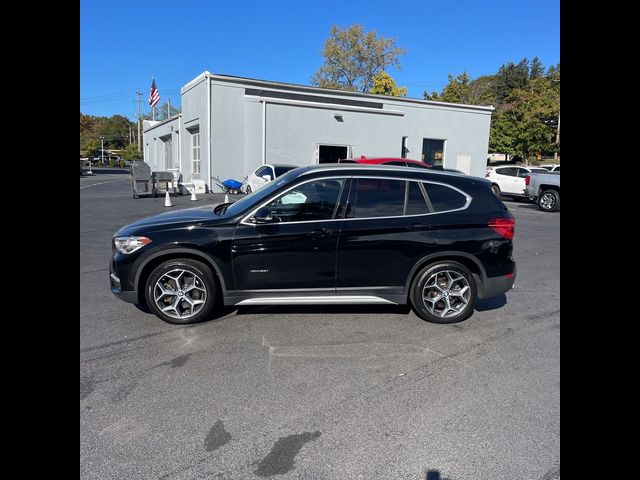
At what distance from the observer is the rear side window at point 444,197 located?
4.71 meters

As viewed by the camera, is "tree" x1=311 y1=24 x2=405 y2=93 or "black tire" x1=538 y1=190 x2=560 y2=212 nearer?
"black tire" x1=538 y1=190 x2=560 y2=212

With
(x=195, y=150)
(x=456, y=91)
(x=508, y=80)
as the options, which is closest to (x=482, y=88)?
(x=508, y=80)

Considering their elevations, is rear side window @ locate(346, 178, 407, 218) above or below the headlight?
above

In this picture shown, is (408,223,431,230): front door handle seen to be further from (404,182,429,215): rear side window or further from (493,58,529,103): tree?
(493,58,529,103): tree

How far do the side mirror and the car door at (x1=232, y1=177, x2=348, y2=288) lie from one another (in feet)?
0.14

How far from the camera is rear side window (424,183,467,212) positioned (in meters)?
4.71

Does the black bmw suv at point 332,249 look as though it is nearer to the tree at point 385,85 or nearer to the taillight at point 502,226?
the taillight at point 502,226

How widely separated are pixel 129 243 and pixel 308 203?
6.28 feet

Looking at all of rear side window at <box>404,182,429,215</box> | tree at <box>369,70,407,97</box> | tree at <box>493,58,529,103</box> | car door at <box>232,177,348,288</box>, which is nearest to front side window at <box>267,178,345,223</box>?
car door at <box>232,177,348,288</box>

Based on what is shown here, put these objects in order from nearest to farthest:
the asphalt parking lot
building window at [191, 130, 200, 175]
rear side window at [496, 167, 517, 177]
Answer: the asphalt parking lot, rear side window at [496, 167, 517, 177], building window at [191, 130, 200, 175]
